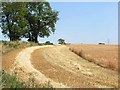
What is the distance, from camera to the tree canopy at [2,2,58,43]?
57.4 m

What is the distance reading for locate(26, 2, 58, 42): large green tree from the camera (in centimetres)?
6488

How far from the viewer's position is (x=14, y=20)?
58.2m

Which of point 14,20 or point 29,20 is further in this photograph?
point 29,20

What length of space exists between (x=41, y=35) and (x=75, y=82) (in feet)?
151

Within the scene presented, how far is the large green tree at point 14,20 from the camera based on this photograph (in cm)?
5641

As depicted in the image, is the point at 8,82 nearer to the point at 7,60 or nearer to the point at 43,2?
the point at 7,60

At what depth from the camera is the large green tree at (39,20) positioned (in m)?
64.9

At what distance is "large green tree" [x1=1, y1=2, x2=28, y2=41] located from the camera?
2221 inches

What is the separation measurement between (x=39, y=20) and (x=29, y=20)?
186 centimetres

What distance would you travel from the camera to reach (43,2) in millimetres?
67625

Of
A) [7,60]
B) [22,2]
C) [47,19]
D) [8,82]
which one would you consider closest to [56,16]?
[47,19]

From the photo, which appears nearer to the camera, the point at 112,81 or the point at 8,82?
the point at 8,82

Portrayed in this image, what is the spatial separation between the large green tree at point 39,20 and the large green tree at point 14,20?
6.36m

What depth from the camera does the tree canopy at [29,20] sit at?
57438 millimetres
